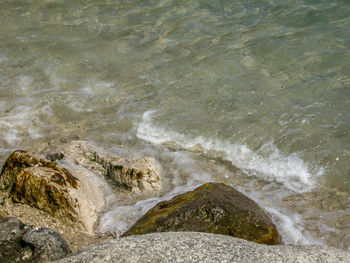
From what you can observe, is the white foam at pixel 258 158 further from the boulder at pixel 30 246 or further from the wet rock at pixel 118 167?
the boulder at pixel 30 246

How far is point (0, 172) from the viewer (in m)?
5.00

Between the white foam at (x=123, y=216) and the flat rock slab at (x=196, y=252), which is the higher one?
the flat rock slab at (x=196, y=252)

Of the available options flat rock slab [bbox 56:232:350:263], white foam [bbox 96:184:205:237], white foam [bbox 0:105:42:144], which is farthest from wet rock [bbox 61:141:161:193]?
flat rock slab [bbox 56:232:350:263]

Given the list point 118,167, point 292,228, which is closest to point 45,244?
point 118,167

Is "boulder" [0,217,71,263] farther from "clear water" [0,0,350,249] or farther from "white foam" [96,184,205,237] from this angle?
"clear water" [0,0,350,249]

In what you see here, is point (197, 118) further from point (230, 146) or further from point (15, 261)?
point (15, 261)

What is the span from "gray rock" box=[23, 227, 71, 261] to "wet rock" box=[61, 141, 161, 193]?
1.69 meters

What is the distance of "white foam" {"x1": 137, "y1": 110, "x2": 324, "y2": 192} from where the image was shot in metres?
5.54

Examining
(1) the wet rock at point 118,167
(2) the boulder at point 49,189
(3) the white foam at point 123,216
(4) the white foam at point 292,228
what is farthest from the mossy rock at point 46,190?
(4) the white foam at point 292,228

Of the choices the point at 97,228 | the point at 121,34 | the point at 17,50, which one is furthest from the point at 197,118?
the point at 17,50

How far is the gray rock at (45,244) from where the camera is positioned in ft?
11.0

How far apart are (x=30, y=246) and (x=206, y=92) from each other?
4.40 meters

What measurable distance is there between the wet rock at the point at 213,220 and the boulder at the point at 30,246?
2.42 feet

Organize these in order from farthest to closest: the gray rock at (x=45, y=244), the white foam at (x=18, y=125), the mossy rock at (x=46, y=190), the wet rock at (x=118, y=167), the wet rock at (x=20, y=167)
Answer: the white foam at (x=18, y=125) → the wet rock at (x=118, y=167) → the wet rock at (x=20, y=167) → the mossy rock at (x=46, y=190) → the gray rock at (x=45, y=244)
